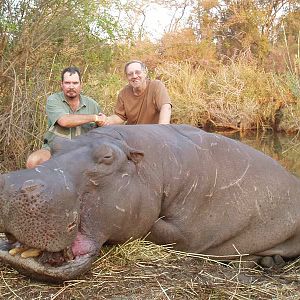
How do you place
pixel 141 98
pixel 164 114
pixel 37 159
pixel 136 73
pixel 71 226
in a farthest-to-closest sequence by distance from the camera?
pixel 141 98, pixel 136 73, pixel 164 114, pixel 37 159, pixel 71 226

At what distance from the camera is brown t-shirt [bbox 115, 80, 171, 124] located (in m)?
5.86

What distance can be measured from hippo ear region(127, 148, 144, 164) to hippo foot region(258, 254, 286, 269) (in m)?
1.19

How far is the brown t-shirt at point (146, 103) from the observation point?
5859mm

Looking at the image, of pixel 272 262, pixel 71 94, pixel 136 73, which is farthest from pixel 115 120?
pixel 272 262

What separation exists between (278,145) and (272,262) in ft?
28.1

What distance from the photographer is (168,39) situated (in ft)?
73.8

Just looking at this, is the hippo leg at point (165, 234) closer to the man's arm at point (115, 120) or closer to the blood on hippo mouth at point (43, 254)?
the blood on hippo mouth at point (43, 254)

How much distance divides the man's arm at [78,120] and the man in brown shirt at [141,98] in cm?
85

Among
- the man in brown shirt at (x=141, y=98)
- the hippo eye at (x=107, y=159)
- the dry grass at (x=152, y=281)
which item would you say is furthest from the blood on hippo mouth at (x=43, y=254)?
the man in brown shirt at (x=141, y=98)

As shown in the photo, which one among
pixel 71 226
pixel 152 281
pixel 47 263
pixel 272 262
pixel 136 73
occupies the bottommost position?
pixel 272 262

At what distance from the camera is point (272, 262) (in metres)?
3.63

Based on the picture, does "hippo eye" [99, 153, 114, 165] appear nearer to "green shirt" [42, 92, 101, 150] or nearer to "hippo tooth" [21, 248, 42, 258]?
"hippo tooth" [21, 248, 42, 258]

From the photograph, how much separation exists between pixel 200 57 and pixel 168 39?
2103mm

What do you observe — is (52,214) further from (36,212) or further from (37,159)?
(37,159)
